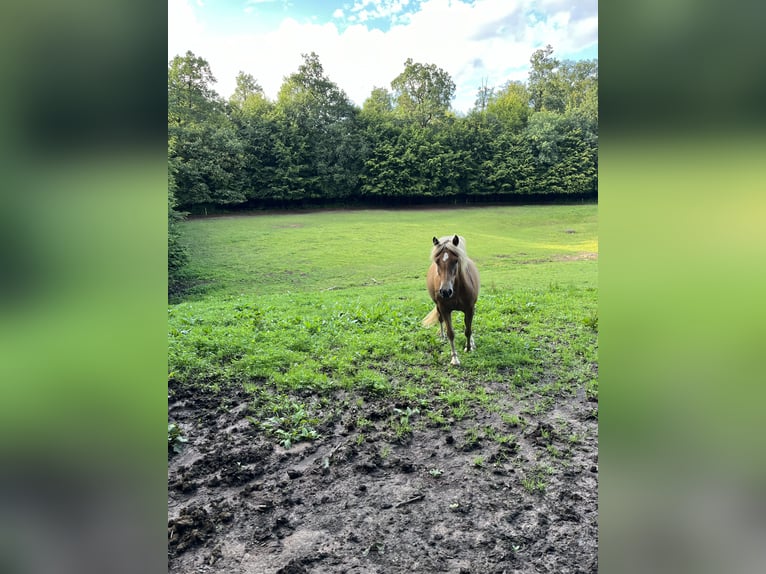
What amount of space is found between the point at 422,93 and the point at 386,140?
8.88 ft

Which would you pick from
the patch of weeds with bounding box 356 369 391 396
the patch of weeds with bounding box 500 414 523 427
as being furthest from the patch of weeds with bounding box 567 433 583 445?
the patch of weeds with bounding box 356 369 391 396

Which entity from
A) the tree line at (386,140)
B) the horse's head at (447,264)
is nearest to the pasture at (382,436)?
the horse's head at (447,264)

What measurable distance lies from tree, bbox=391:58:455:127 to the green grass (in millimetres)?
7656

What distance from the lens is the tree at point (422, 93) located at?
17016 mm

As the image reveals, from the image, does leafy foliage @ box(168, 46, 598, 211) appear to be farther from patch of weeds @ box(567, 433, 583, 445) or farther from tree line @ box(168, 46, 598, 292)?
patch of weeds @ box(567, 433, 583, 445)

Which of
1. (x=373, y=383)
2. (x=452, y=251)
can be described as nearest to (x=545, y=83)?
(x=452, y=251)

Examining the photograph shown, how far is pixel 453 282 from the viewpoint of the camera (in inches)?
169

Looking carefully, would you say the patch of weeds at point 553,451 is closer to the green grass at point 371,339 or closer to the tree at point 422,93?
the green grass at point 371,339

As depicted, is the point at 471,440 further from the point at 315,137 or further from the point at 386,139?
the point at 315,137

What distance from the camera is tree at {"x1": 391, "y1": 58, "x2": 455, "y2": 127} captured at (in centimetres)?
1702

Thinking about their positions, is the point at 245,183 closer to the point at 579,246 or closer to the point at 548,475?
the point at 579,246

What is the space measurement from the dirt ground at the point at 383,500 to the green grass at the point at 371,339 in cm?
25
